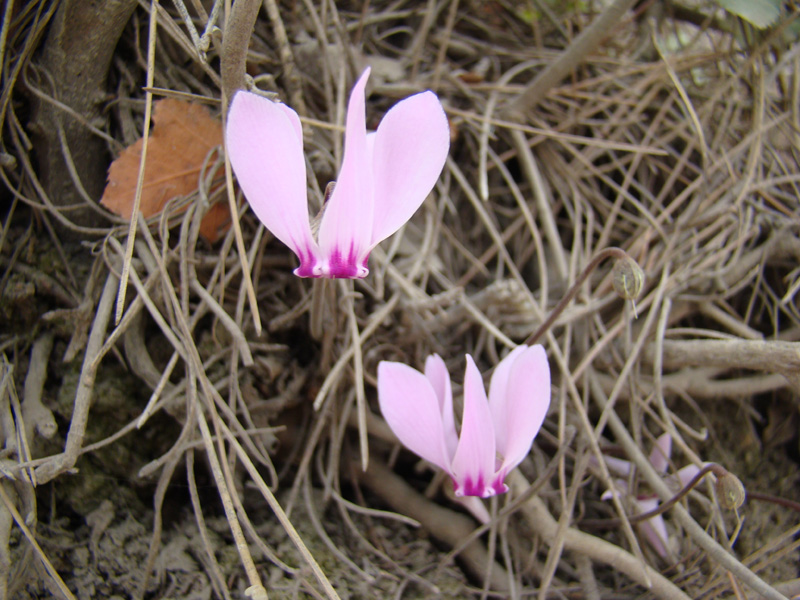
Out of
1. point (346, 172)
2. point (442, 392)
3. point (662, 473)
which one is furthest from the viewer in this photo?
point (662, 473)

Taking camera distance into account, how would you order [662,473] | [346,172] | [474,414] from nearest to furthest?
1. [346,172]
2. [474,414]
3. [662,473]

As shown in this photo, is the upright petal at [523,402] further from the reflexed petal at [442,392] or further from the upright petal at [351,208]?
the upright petal at [351,208]

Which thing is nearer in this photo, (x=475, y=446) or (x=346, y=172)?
(x=346, y=172)

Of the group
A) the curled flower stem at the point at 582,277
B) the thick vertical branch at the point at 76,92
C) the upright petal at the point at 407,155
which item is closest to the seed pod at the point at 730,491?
the curled flower stem at the point at 582,277

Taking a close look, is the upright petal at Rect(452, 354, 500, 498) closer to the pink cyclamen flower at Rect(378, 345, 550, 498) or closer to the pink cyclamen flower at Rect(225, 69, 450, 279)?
the pink cyclamen flower at Rect(378, 345, 550, 498)

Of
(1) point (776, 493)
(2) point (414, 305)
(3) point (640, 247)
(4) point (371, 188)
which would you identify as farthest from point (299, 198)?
(1) point (776, 493)

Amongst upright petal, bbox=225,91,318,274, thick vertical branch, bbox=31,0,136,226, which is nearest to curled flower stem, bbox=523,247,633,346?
upright petal, bbox=225,91,318,274

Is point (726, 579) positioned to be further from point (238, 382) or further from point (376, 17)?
point (376, 17)

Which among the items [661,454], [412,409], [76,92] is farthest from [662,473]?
[76,92]

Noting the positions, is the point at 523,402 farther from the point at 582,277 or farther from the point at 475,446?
the point at 582,277
